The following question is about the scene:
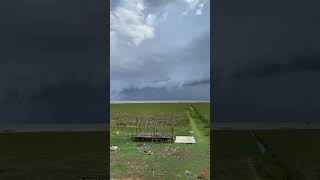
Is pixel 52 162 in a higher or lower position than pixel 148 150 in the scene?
lower

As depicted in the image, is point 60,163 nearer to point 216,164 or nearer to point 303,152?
point 216,164

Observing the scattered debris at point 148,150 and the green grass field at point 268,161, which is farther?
the scattered debris at point 148,150

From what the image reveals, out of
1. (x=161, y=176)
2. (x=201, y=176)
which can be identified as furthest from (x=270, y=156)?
(x=161, y=176)

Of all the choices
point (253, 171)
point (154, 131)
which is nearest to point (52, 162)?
point (154, 131)

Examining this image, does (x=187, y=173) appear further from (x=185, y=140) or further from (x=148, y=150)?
(x=185, y=140)

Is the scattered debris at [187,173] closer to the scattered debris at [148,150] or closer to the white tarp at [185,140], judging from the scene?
the scattered debris at [148,150]

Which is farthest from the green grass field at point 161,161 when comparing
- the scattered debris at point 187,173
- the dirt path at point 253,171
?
the dirt path at point 253,171

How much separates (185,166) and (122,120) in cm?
1799

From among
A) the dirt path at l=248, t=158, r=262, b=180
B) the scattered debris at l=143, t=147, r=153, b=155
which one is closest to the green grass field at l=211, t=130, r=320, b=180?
the dirt path at l=248, t=158, r=262, b=180

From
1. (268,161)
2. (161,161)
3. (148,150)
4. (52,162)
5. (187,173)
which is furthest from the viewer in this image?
(148,150)

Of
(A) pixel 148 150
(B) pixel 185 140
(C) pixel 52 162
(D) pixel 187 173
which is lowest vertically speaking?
(C) pixel 52 162

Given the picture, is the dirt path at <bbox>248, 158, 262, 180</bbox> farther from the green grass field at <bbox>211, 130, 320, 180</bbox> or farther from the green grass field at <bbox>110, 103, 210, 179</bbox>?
the green grass field at <bbox>110, 103, 210, 179</bbox>

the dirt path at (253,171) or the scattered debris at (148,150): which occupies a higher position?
the scattered debris at (148,150)

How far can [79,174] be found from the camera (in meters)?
14.3
